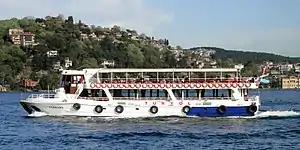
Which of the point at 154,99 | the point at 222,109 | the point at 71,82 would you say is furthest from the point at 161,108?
the point at 71,82

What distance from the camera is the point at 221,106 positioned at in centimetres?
6009

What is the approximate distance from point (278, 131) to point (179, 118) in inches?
421

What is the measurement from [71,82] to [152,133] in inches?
598

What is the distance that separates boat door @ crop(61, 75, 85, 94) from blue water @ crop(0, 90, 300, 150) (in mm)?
2887

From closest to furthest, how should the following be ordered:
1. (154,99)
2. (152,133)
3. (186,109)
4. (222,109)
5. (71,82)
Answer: (152,133)
(222,109)
(186,109)
(154,99)
(71,82)

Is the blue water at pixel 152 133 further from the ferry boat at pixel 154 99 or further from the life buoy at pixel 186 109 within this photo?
the life buoy at pixel 186 109

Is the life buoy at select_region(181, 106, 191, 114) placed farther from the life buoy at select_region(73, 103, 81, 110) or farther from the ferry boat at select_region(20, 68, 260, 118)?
the life buoy at select_region(73, 103, 81, 110)

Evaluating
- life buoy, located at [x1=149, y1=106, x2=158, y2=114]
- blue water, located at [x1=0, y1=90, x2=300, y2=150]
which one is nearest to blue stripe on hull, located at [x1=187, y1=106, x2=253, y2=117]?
blue water, located at [x1=0, y1=90, x2=300, y2=150]

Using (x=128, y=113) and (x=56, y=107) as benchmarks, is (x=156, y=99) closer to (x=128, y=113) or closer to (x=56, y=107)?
(x=128, y=113)

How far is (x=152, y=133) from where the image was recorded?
49125mm

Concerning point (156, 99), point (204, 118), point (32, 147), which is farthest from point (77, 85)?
point (32, 147)

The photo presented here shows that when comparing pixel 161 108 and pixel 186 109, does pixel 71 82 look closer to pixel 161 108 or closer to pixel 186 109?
pixel 161 108

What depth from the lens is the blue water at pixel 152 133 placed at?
4334 cm

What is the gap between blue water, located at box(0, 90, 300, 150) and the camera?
142 ft
